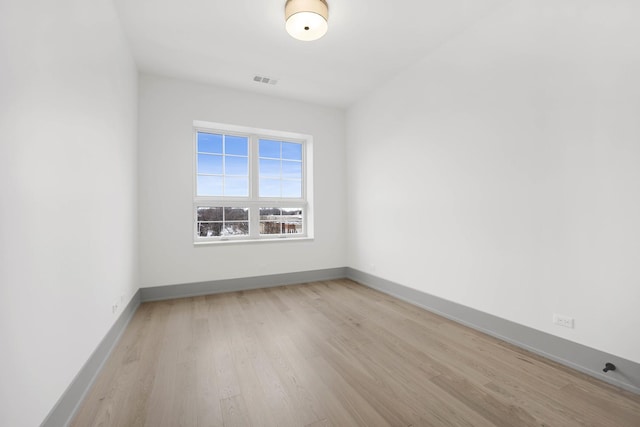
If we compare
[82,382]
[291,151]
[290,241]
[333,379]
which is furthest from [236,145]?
[333,379]

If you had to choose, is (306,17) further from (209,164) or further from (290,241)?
(290,241)

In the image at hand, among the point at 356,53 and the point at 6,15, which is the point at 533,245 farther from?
the point at 6,15

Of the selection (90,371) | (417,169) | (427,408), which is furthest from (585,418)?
(90,371)

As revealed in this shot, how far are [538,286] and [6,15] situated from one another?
11.5ft

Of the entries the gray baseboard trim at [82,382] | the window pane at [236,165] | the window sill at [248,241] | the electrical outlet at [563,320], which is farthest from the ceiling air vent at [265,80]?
the electrical outlet at [563,320]

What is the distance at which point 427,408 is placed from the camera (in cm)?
159

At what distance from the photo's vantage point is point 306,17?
2377mm

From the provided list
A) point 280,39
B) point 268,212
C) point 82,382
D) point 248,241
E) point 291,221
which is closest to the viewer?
point 82,382

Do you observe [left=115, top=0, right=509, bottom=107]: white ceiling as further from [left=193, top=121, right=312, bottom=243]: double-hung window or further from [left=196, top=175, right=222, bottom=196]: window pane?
[left=196, top=175, right=222, bottom=196]: window pane

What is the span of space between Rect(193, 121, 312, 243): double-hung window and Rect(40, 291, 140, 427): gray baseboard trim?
5.97ft

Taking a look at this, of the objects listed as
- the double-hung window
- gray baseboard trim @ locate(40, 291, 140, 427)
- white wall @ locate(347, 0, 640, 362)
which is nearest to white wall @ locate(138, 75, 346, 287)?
the double-hung window

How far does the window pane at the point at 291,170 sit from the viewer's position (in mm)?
4776

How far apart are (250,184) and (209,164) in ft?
2.25

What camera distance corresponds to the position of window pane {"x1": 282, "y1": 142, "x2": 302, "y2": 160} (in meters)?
4.80
